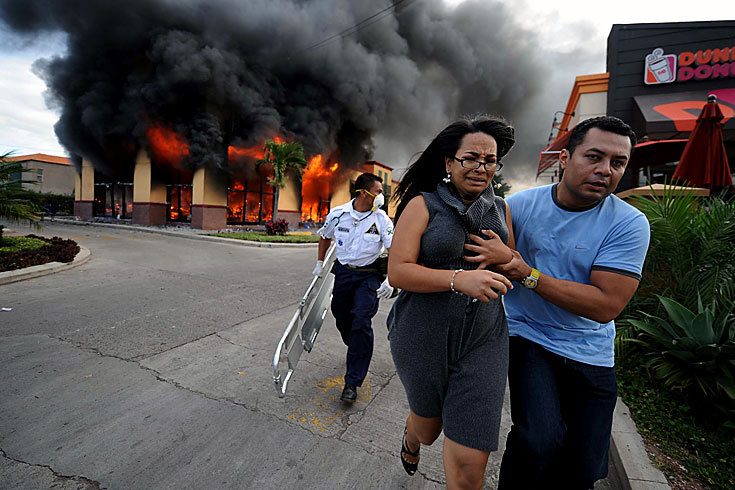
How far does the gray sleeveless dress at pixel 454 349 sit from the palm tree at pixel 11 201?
8582mm

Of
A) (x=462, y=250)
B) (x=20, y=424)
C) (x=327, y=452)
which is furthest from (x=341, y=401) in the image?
(x=20, y=424)

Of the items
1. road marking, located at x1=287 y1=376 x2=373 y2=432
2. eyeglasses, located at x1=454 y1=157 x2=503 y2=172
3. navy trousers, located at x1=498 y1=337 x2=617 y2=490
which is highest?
eyeglasses, located at x1=454 y1=157 x2=503 y2=172

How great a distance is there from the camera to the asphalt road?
6.13ft

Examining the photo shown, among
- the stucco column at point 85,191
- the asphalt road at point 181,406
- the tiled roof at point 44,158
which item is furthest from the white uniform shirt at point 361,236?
the tiled roof at point 44,158

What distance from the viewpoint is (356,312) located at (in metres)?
2.79

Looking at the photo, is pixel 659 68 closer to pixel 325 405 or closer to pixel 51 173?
pixel 325 405

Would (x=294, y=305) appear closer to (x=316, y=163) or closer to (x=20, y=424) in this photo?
(x=20, y=424)

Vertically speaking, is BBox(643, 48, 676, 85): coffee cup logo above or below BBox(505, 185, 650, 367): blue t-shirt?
above

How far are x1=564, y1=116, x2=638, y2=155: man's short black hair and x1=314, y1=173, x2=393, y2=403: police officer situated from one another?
5.08ft

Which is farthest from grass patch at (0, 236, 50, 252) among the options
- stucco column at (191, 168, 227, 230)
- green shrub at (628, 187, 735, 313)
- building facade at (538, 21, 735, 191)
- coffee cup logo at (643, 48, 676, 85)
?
coffee cup logo at (643, 48, 676, 85)

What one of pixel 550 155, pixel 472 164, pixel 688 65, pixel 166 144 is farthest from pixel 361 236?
pixel 166 144

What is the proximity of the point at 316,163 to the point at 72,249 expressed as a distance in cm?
1822

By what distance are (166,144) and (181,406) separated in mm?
19763

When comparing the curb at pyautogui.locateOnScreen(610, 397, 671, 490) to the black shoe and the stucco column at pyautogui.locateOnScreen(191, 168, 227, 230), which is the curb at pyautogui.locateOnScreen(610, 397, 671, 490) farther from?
the stucco column at pyautogui.locateOnScreen(191, 168, 227, 230)
